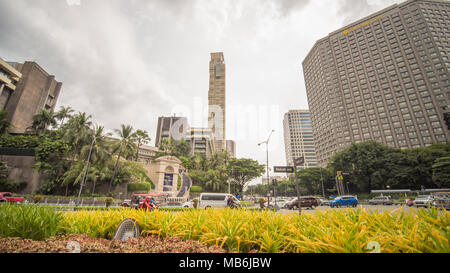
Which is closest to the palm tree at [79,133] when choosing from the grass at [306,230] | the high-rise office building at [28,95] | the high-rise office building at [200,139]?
the high-rise office building at [28,95]

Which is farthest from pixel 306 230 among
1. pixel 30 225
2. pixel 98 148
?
pixel 98 148

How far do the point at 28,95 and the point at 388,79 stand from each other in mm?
124591

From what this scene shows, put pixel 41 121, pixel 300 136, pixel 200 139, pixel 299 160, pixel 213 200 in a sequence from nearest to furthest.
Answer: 1. pixel 299 160
2. pixel 213 200
3. pixel 41 121
4. pixel 200 139
5. pixel 300 136

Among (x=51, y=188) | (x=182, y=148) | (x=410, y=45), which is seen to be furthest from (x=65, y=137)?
(x=410, y=45)

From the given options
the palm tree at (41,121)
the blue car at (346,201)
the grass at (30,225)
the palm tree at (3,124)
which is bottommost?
the blue car at (346,201)

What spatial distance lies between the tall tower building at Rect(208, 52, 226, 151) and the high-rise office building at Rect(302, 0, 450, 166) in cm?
5637

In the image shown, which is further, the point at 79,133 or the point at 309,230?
the point at 79,133

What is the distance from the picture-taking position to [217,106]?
11419 centimetres

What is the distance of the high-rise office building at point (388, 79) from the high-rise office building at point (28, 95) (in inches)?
4305

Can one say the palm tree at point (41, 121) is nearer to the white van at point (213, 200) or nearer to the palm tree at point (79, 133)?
the palm tree at point (79, 133)

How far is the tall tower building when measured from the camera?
373ft

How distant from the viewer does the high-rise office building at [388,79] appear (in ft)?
212

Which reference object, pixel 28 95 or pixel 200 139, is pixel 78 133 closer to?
pixel 28 95
